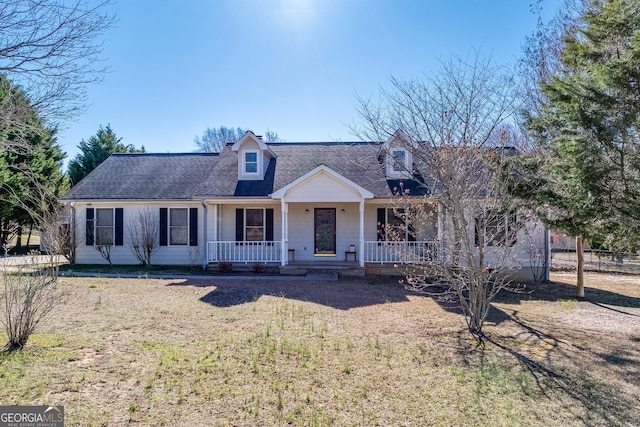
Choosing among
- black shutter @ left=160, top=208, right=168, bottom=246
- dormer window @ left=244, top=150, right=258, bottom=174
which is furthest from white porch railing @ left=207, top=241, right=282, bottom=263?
dormer window @ left=244, top=150, right=258, bottom=174

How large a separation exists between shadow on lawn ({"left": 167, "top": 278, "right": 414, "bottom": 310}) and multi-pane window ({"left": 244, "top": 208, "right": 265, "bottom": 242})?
10.6 feet

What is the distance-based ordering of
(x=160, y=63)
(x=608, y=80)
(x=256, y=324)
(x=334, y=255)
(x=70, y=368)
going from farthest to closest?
(x=334, y=255) → (x=160, y=63) → (x=256, y=324) → (x=608, y=80) → (x=70, y=368)

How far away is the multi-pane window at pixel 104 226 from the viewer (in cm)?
1473

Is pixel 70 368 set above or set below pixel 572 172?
below

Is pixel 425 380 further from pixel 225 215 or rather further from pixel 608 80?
pixel 225 215

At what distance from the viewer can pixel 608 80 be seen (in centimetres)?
501

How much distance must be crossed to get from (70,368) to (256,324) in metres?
3.00

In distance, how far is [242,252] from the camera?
13.9 meters

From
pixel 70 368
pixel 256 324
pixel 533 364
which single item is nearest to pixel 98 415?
pixel 70 368

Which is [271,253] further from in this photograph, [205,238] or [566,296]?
[566,296]

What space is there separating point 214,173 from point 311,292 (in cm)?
819

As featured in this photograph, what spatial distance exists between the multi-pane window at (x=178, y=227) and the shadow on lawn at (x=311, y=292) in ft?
13.1

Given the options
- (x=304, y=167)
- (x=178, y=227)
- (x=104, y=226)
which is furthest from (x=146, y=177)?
(x=304, y=167)

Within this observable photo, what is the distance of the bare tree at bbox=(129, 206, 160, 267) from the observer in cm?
1426
